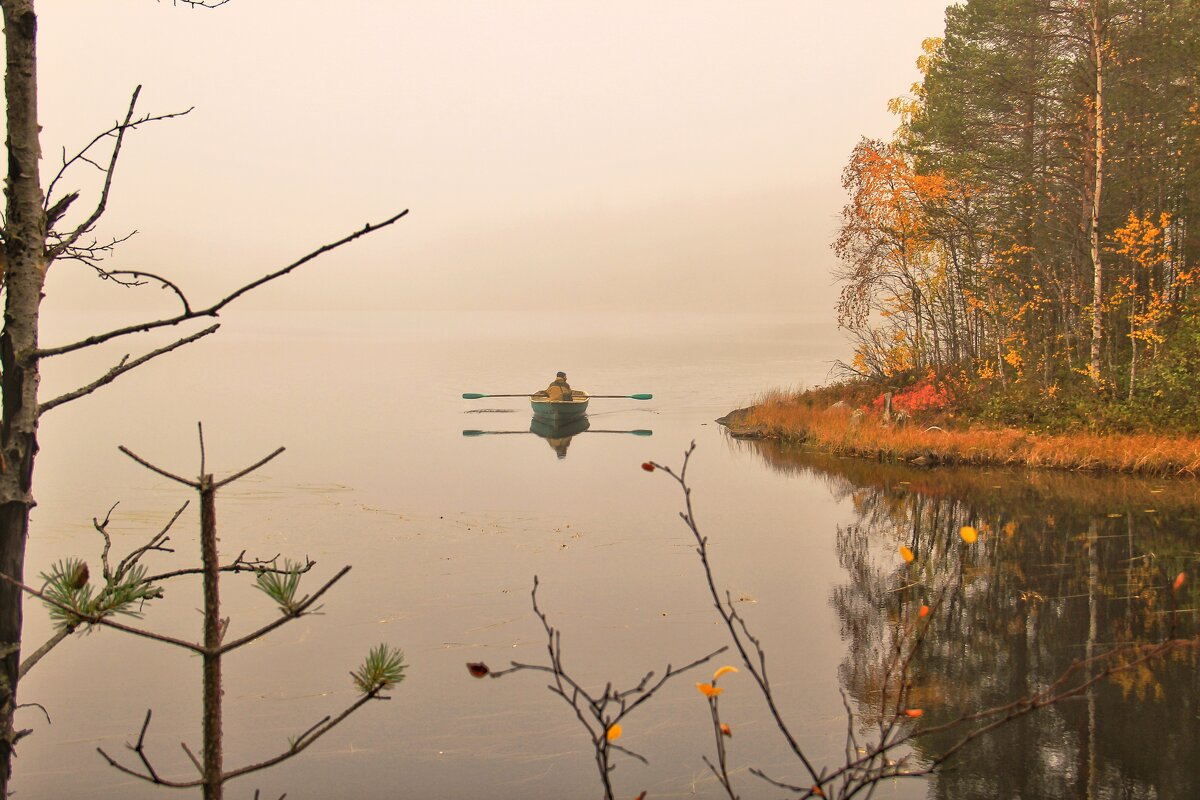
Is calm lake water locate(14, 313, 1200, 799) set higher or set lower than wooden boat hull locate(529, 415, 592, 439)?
lower

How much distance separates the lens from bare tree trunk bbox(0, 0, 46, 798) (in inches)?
107

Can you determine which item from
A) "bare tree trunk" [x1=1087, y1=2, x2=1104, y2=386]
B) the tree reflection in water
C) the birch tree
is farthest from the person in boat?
the birch tree

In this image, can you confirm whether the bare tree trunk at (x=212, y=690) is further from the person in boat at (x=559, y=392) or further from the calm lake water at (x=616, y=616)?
the person in boat at (x=559, y=392)

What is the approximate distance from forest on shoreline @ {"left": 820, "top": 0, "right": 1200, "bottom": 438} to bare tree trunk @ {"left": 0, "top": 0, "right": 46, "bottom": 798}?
69.4 feet

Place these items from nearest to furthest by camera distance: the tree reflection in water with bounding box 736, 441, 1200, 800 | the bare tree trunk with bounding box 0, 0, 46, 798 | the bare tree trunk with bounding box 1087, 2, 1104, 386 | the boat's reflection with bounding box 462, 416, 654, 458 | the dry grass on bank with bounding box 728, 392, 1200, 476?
the bare tree trunk with bounding box 0, 0, 46, 798 < the tree reflection in water with bounding box 736, 441, 1200, 800 < the dry grass on bank with bounding box 728, 392, 1200, 476 < the bare tree trunk with bounding box 1087, 2, 1104, 386 < the boat's reflection with bounding box 462, 416, 654, 458

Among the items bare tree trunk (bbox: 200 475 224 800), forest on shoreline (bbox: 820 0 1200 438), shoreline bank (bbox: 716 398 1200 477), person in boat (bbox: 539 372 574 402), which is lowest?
shoreline bank (bbox: 716 398 1200 477)

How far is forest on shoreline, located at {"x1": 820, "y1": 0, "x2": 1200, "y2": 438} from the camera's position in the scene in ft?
71.7

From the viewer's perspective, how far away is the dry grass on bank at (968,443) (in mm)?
20031

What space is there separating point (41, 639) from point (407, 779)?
21.3 ft

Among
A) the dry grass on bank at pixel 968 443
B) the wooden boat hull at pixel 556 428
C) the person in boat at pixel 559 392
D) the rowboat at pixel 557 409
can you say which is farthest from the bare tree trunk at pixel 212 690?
the person in boat at pixel 559 392

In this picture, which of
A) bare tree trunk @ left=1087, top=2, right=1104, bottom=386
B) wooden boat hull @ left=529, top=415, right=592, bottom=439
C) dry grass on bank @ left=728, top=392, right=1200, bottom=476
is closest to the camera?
dry grass on bank @ left=728, top=392, right=1200, bottom=476

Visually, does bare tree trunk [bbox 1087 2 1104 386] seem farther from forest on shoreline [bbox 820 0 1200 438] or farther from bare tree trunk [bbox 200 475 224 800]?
bare tree trunk [bbox 200 475 224 800]

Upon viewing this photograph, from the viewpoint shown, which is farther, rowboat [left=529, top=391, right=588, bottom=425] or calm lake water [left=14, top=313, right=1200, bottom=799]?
rowboat [left=529, top=391, right=588, bottom=425]

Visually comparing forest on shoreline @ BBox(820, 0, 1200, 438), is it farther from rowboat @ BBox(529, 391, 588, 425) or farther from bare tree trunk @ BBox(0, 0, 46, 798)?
bare tree trunk @ BBox(0, 0, 46, 798)
